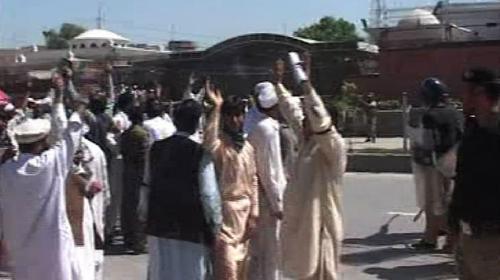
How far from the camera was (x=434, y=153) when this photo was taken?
957 cm

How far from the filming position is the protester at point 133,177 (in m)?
10.2

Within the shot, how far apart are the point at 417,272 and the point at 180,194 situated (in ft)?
11.9

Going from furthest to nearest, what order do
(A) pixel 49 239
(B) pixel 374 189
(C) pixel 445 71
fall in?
(C) pixel 445 71 < (B) pixel 374 189 < (A) pixel 49 239

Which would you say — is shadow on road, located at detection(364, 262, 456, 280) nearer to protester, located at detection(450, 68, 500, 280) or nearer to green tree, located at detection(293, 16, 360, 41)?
protester, located at detection(450, 68, 500, 280)

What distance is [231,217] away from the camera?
6.78m

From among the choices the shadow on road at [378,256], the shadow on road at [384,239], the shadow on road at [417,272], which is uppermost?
the shadow on road at [417,272]

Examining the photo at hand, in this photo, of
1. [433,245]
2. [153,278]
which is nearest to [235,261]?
[153,278]

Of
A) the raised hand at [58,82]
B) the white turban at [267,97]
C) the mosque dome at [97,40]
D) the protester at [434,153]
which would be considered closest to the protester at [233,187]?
the white turban at [267,97]

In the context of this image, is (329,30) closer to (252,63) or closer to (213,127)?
(252,63)

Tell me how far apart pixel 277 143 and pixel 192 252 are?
66.8 inches

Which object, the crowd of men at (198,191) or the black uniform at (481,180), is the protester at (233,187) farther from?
the black uniform at (481,180)

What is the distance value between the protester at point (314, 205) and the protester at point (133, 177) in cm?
349

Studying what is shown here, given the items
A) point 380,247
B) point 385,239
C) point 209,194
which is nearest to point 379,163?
point 385,239

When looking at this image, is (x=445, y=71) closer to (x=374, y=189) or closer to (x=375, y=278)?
(x=374, y=189)
